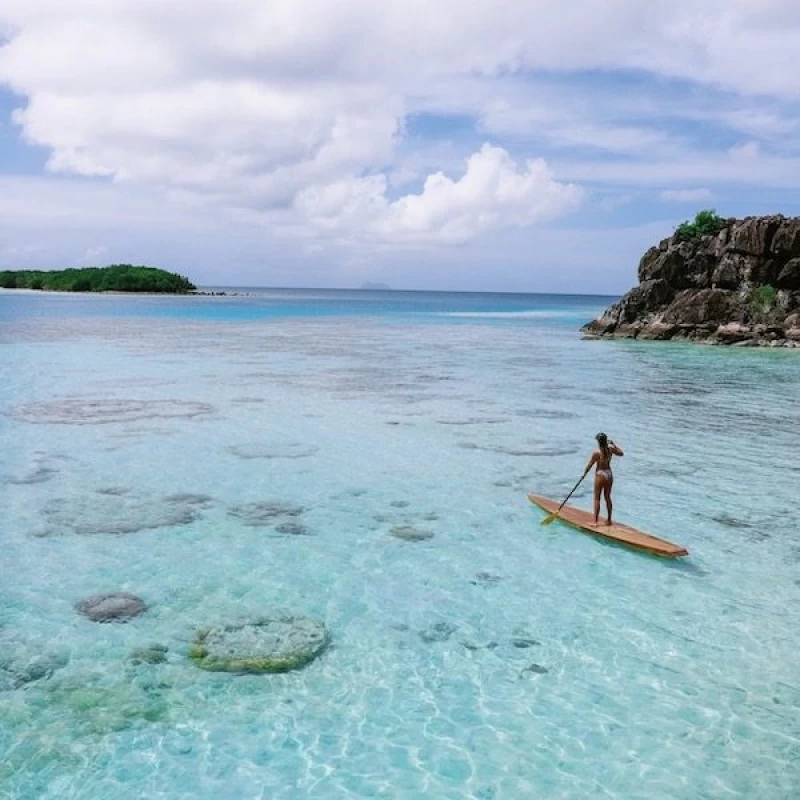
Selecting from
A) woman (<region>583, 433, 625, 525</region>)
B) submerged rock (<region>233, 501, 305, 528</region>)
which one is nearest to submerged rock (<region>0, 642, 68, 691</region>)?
submerged rock (<region>233, 501, 305, 528</region>)

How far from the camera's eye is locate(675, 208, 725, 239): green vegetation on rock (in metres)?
79.8

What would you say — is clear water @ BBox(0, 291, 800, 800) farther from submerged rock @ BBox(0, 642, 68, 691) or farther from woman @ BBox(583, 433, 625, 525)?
woman @ BBox(583, 433, 625, 525)

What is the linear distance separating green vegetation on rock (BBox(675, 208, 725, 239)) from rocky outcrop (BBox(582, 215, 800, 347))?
628mm

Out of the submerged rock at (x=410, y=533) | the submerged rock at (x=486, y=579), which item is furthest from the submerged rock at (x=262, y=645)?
the submerged rock at (x=410, y=533)

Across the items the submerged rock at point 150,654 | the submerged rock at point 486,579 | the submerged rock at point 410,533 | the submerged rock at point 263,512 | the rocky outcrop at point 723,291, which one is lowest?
→ the submerged rock at point 150,654

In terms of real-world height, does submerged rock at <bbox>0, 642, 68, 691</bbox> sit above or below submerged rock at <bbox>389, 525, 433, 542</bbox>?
below

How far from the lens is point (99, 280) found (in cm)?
18412

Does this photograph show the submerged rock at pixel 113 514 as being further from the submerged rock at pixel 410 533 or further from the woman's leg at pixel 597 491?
the woman's leg at pixel 597 491

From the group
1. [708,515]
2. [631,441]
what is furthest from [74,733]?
[631,441]

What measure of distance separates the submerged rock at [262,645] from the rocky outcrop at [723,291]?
6300 cm

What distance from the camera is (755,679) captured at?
10.9 metres

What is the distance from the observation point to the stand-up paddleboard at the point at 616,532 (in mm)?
15148

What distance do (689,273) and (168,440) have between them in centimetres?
6577

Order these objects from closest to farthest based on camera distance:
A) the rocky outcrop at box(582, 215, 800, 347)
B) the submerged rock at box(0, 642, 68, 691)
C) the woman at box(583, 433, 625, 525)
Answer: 1. the submerged rock at box(0, 642, 68, 691)
2. the woman at box(583, 433, 625, 525)
3. the rocky outcrop at box(582, 215, 800, 347)
